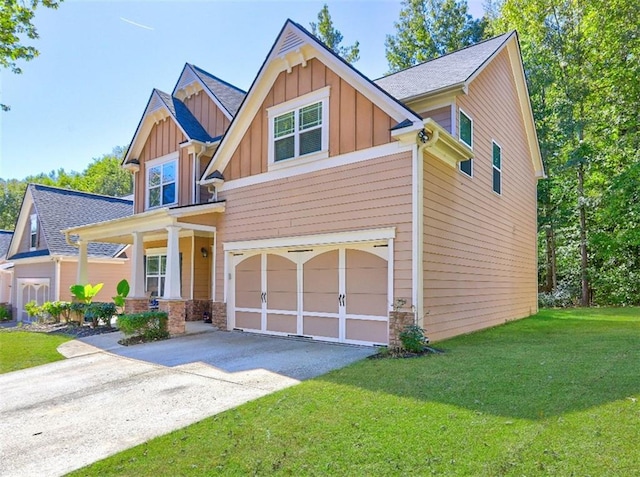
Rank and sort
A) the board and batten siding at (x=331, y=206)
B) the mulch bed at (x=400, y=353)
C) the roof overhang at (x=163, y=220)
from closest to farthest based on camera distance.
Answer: the mulch bed at (x=400, y=353) < the board and batten siding at (x=331, y=206) < the roof overhang at (x=163, y=220)

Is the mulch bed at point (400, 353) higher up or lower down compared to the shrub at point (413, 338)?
lower down

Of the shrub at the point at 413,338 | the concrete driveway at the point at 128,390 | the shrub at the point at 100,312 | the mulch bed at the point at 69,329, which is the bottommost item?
the mulch bed at the point at 69,329

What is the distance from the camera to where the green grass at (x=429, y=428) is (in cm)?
335

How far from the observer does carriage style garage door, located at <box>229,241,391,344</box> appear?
8.61 m

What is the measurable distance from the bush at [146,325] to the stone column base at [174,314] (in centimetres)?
11

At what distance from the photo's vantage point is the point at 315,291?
379 inches

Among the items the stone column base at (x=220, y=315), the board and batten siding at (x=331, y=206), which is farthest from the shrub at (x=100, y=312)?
the board and batten siding at (x=331, y=206)

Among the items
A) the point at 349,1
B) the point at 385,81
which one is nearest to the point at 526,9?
the point at 349,1

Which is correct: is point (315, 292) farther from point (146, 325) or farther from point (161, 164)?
point (161, 164)

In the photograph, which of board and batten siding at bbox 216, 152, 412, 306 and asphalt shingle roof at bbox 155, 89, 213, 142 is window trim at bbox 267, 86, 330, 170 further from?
asphalt shingle roof at bbox 155, 89, 213, 142

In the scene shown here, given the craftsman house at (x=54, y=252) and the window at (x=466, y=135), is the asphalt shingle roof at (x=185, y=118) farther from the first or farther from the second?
the window at (x=466, y=135)

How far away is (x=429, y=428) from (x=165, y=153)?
1359cm

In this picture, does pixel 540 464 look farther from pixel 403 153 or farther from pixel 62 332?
pixel 62 332

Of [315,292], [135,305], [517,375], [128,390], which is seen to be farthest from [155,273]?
[517,375]
